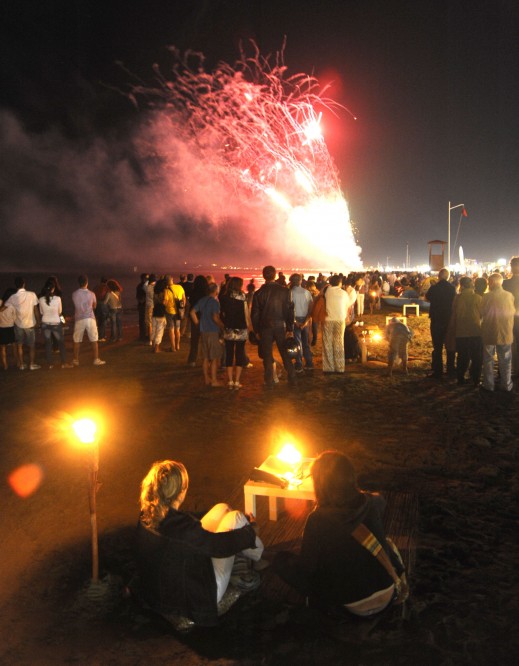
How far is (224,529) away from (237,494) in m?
1.63

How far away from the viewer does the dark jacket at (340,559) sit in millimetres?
2844

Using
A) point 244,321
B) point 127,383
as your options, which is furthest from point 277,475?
point 127,383

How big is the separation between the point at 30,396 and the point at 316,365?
565 centimetres

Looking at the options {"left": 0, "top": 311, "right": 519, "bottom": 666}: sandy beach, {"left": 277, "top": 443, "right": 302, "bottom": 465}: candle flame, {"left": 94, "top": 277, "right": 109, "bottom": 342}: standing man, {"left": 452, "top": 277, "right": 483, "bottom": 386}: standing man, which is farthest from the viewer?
{"left": 94, "top": 277, "right": 109, "bottom": 342}: standing man

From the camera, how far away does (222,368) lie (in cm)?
1109

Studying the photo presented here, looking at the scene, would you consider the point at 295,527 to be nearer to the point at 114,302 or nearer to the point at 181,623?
the point at 181,623

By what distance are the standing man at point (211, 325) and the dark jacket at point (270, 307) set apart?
66cm

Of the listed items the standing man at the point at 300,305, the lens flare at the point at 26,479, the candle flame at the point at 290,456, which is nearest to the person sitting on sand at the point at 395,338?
the standing man at the point at 300,305

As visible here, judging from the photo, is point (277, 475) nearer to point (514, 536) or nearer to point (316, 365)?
point (514, 536)

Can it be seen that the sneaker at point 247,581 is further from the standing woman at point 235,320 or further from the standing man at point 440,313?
the standing man at point 440,313

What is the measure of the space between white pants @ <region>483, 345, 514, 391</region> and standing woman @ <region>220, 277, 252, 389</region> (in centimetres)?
391

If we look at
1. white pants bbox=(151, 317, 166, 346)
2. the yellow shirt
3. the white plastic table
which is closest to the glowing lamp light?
the white plastic table

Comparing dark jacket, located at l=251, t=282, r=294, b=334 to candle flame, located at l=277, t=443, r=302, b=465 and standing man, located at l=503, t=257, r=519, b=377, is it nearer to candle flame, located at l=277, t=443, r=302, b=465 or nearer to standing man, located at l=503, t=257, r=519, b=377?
standing man, located at l=503, t=257, r=519, b=377

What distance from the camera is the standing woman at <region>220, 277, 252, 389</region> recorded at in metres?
8.58
